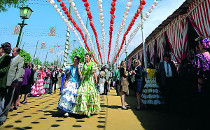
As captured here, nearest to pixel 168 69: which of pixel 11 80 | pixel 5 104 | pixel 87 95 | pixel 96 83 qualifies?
pixel 96 83

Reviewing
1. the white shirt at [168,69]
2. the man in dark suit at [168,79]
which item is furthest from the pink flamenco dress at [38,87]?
the white shirt at [168,69]

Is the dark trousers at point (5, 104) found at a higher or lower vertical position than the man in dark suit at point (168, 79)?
lower

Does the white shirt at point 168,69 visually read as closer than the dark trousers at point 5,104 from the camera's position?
No

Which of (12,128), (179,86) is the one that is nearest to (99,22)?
(179,86)

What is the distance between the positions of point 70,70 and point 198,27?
174 inches

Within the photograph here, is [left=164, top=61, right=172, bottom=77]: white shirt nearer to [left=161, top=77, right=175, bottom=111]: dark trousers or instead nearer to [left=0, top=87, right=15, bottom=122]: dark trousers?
[left=161, top=77, right=175, bottom=111]: dark trousers

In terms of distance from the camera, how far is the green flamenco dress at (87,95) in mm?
3681

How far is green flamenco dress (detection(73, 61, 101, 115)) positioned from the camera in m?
3.68

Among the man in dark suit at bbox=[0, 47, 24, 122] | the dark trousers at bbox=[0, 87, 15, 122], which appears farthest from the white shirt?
the dark trousers at bbox=[0, 87, 15, 122]

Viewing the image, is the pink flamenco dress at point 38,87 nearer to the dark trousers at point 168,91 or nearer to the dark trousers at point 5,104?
the dark trousers at point 5,104

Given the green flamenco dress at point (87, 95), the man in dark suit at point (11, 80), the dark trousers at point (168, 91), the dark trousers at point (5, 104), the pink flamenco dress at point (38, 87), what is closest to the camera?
the dark trousers at point (5, 104)

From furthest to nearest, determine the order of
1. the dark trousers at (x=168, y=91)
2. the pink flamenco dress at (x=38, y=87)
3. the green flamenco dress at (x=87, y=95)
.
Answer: the pink flamenco dress at (x=38, y=87) → the dark trousers at (x=168, y=91) → the green flamenco dress at (x=87, y=95)

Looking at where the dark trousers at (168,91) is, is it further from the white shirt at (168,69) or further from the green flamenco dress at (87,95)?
the green flamenco dress at (87,95)

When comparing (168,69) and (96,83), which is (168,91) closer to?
(168,69)
